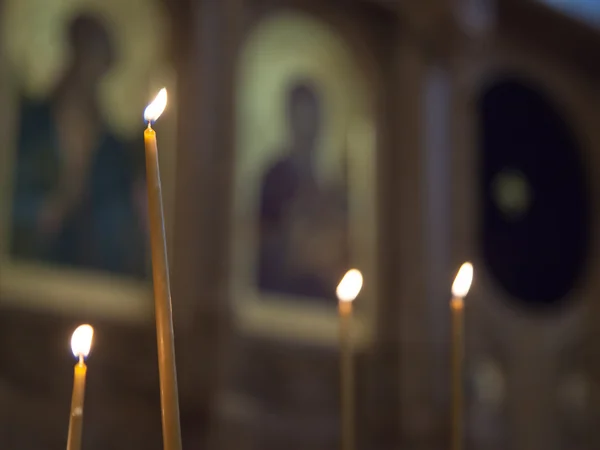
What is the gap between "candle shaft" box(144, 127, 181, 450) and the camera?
679mm

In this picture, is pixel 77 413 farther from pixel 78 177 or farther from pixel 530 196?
pixel 530 196

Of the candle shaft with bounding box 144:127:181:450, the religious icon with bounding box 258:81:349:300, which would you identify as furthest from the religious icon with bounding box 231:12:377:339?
the candle shaft with bounding box 144:127:181:450

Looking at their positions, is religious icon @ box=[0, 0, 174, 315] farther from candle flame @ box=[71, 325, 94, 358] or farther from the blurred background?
candle flame @ box=[71, 325, 94, 358]

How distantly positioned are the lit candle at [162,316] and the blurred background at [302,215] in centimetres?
266

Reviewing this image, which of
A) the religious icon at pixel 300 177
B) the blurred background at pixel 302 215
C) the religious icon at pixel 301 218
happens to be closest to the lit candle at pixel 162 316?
the blurred background at pixel 302 215

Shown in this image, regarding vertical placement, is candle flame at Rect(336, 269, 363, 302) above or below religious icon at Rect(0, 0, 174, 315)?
below

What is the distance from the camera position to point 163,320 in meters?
0.70

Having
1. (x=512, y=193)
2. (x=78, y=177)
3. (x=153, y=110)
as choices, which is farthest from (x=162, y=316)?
(x=512, y=193)

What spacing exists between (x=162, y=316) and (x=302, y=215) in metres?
3.65

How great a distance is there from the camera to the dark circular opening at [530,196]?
5141 millimetres

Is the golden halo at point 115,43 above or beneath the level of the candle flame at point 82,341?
above

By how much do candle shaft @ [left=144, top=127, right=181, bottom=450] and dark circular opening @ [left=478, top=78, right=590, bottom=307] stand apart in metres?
4.45

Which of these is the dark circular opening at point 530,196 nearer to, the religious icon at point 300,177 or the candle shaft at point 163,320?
the religious icon at point 300,177

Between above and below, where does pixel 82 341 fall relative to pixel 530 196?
below
